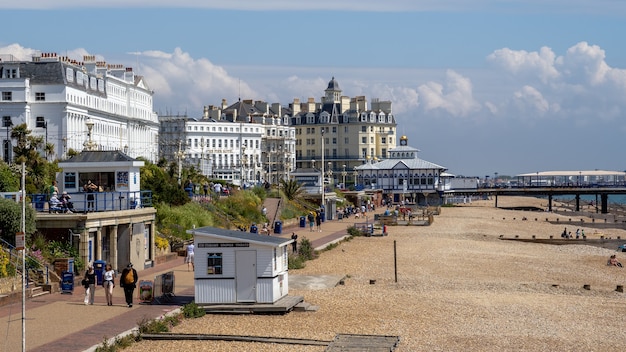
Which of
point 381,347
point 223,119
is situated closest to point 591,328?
point 381,347

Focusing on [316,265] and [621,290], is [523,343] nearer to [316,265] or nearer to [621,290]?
[621,290]

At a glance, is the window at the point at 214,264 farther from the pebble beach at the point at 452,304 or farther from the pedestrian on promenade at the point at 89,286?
the pedestrian on promenade at the point at 89,286

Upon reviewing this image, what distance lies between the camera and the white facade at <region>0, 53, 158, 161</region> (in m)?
67.1

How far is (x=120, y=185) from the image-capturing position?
1273 inches

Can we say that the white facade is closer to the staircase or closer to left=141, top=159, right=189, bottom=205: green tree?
the staircase

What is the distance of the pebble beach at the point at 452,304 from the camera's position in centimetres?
2064

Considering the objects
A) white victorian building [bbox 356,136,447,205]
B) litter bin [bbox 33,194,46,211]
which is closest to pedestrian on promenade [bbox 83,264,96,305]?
litter bin [bbox 33,194,46,211]

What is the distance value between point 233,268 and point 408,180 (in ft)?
274

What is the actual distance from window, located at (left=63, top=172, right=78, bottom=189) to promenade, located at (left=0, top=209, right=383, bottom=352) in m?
5.74

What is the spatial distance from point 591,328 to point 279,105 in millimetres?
124307

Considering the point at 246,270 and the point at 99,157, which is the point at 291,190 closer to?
the point at 99,157

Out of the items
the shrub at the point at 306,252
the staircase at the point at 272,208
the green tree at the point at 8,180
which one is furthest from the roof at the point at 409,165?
the green tree at the point at 8,180

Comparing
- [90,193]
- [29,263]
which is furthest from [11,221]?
[90,193]

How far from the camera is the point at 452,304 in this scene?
84.9 feet
